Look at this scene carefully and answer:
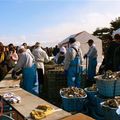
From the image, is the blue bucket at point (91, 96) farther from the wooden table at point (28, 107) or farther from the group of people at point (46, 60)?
the group of people at point (46, 60)

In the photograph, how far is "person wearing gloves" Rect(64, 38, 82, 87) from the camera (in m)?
9.02

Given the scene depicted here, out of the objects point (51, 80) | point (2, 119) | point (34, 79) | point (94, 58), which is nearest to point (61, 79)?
point (51, 80)

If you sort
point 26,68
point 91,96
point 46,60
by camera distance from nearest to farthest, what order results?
point 91,96 → point 26,68 → point 46,60

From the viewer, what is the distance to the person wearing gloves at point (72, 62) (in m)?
9.02

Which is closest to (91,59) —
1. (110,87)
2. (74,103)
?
(74,103)

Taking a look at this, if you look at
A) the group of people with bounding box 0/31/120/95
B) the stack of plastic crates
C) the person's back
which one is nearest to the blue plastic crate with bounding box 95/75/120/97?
the stack of plastic crates

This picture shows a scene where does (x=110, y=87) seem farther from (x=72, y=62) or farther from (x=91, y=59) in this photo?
(x=91, y=59)

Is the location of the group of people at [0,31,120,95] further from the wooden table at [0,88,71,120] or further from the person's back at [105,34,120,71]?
the wooden table at [0,88,71,120]

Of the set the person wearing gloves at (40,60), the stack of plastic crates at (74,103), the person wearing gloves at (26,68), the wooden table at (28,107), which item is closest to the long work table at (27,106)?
the wooden table at (28,107)

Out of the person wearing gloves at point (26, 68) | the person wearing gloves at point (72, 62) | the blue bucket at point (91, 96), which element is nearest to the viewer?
the blue bucket at point (91, 96)

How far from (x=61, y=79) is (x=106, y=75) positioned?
3085 mm

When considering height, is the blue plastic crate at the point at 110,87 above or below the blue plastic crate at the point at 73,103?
above

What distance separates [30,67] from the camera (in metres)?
8.41

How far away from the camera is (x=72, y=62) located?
9117 mm
